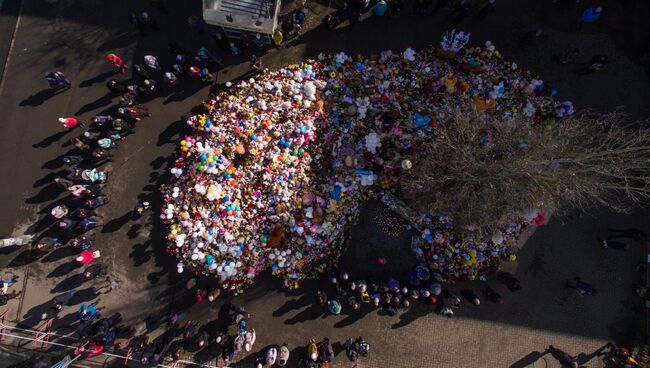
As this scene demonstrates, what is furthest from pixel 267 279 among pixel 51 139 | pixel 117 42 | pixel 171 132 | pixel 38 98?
pixel 38 98

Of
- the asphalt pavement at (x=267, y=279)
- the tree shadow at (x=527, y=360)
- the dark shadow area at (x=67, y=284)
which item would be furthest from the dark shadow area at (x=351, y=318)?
the dark shadow area at (x=67, y=284)

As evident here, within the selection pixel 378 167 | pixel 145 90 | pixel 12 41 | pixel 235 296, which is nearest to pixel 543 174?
pixel 378 167

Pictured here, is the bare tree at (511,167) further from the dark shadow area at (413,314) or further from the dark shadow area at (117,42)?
the dark shadow area at (117,42)

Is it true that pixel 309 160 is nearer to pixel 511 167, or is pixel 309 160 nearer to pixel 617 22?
pixel 511 167

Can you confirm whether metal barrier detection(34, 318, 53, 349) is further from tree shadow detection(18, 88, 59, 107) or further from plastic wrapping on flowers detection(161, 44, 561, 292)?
tree shadow detection(18, 88, 59, 107)

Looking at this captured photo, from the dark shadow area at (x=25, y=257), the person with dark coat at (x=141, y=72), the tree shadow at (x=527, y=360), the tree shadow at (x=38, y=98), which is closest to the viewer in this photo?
the person with dark coat at (x=141, y=72)

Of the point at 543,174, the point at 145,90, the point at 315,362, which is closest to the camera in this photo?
the point at 543,174

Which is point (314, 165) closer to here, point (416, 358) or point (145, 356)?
point (416, 358)
